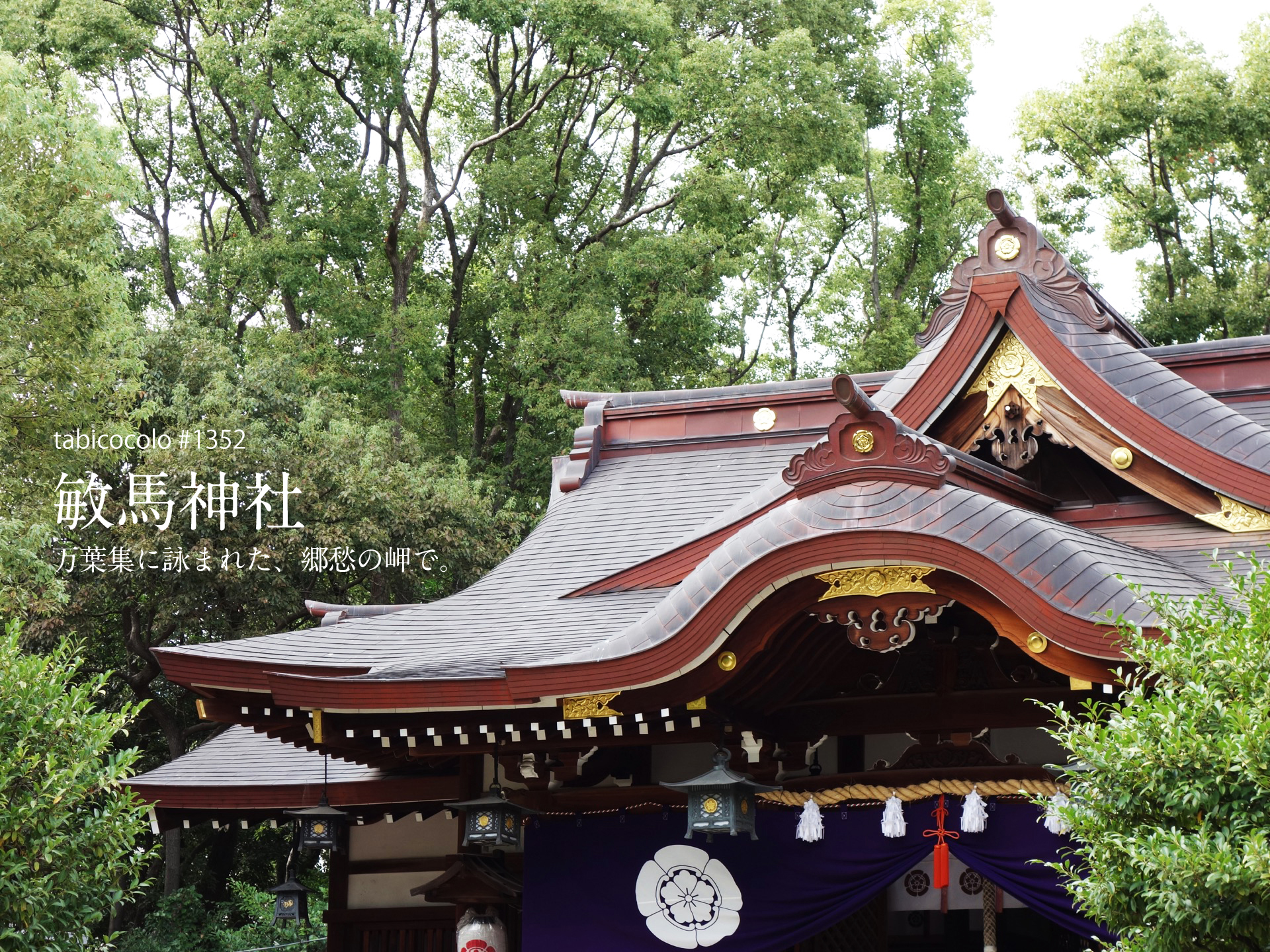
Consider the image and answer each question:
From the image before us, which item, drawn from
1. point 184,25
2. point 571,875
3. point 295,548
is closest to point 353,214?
point 184,25

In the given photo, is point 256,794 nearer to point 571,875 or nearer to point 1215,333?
point 571,875

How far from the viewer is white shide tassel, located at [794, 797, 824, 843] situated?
6980 mm

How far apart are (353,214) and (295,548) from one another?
315 inches

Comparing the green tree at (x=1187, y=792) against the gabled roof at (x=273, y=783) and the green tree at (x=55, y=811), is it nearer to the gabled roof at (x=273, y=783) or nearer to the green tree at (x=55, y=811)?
the green tree at (x=55, y=811)

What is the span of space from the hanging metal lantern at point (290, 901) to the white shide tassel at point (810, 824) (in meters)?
3.45

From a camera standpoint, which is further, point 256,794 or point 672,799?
Result: point 256,794

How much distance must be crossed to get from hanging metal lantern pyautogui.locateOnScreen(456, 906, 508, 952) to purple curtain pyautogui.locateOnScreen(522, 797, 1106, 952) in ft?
0.67

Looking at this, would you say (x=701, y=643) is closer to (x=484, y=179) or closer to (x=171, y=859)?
(x=171, y=859)

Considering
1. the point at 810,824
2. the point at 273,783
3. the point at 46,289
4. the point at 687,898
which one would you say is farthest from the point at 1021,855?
the point at 46,289

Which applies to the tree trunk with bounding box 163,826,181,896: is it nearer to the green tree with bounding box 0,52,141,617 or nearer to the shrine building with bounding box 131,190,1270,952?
the green tree with bounding box 0,52,141,617

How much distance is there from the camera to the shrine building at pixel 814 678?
20.3 feet

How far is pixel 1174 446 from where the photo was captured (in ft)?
22.7

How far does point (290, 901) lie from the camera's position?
8.73 m

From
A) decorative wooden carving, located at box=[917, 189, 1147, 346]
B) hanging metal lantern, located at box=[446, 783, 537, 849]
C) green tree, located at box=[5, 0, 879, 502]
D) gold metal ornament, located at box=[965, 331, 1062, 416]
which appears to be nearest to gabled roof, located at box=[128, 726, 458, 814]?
hanging metal lantern, located at box=[446, 783, 537, 849]
